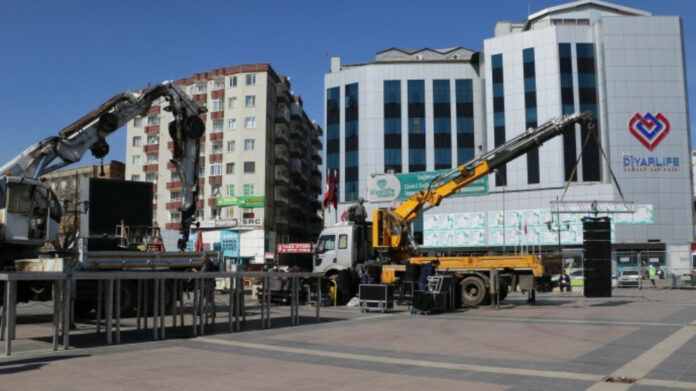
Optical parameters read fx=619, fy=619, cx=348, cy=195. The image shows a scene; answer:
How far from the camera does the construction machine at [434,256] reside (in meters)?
24.0

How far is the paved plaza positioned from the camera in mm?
8836

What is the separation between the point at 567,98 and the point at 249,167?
1466 inches

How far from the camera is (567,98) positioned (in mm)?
66562

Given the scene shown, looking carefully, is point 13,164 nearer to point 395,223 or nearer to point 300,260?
point 395,223

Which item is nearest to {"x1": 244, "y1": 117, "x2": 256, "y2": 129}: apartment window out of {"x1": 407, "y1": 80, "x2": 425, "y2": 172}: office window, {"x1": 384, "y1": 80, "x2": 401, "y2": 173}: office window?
{"x1": 384, "y1": 80, "x2": 401, "y2": 173}: office window

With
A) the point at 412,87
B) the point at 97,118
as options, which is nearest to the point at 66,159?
the point at 97,118

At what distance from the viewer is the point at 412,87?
7638 centimetres

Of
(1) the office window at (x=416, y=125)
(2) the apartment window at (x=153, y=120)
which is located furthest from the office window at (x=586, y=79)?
(2) the apartment window at (x=153, y=120)

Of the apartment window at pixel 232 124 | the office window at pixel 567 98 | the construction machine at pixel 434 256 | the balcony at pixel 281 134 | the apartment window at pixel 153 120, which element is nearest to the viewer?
the construction machine at pixel 434 256

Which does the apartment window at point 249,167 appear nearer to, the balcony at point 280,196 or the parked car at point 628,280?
the balcony at point 280,196

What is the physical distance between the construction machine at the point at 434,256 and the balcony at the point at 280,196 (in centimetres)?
5255

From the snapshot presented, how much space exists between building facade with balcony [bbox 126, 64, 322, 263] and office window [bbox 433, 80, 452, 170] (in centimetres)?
1969

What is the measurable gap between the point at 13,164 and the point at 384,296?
12.5 m

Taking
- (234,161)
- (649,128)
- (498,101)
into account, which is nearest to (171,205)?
(234,161)
